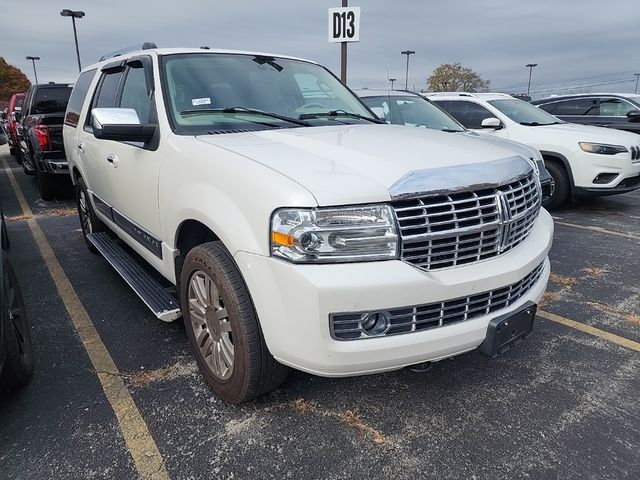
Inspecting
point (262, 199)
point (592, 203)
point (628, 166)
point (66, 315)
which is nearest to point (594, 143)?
point (628, 166)

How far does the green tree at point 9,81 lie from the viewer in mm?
66938

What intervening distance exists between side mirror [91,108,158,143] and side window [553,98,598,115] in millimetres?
10763

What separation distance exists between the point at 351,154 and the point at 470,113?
6.68m

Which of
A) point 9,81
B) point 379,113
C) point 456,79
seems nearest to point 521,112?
point 379,113

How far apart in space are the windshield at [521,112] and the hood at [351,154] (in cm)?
566

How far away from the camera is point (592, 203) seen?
808 centimetres

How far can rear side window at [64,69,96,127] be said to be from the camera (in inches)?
188

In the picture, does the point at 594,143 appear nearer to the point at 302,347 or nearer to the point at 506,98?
the point at 506,98

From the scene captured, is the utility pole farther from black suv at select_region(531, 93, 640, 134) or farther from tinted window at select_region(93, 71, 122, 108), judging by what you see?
tinted window at select_region(93, 71, 122, 108)

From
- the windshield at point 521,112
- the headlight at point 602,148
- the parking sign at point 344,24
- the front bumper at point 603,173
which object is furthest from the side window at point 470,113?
the parking sign at point 344,24

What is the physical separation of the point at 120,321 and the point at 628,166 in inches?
275

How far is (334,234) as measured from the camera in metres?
1.96

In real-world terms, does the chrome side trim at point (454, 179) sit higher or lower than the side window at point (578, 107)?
lower

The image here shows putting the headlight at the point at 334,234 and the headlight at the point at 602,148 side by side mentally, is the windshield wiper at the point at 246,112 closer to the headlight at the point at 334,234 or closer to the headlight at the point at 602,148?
the headlight at the point at 334,234
